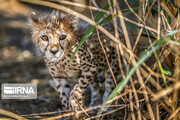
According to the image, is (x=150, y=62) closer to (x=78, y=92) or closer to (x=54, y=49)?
(x=78, y=92)

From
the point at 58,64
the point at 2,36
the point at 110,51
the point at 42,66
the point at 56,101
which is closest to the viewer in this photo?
the point at 58,64

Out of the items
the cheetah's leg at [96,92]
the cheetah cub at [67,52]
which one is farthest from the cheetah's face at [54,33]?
the cheetah's leg at [96,92]

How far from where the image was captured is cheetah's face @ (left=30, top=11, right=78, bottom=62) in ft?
10.8

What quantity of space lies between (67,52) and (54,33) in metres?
0.31

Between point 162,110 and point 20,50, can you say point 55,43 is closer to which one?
point 162,110

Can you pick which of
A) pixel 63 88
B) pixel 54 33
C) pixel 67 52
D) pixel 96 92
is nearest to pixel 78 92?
pixel 63 88

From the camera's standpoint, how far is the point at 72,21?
11.7ft

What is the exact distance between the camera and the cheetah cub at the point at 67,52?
335 centimetres

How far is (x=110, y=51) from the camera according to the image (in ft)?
13.3

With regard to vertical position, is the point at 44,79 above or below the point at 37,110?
above

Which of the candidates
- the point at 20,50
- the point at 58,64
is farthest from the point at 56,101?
the point at 20,50

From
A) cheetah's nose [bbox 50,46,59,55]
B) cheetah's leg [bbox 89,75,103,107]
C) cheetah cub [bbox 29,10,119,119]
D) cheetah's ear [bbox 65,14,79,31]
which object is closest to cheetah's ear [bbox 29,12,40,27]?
cheetah cub [bbox 29,10,119,119]

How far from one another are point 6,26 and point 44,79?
3488mm

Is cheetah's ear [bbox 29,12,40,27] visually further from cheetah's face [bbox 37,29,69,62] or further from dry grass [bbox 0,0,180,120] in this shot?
dry grass [bbox 0,0,180,120]
